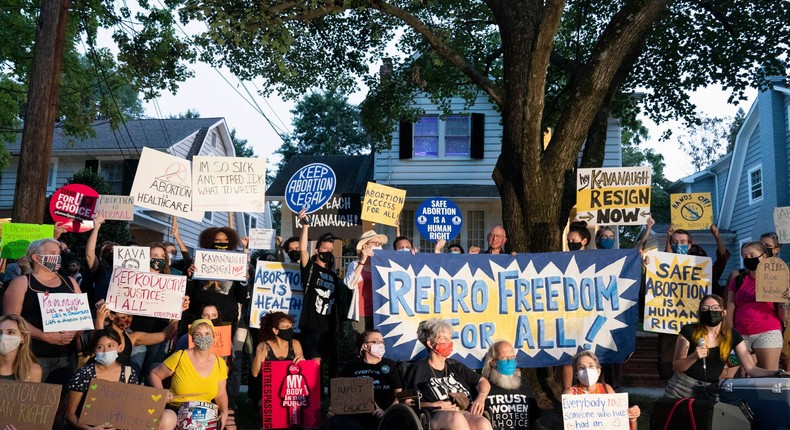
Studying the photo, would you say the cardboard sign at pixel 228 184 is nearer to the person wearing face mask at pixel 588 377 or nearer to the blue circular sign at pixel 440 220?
the blue circular sign at pixel 440 220

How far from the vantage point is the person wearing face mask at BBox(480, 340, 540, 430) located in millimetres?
6805

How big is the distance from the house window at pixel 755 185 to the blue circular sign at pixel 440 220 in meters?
14.8

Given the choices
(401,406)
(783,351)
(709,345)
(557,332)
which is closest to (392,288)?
(557,332)

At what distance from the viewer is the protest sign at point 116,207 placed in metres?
9.56

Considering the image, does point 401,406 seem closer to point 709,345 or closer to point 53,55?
point 709,345

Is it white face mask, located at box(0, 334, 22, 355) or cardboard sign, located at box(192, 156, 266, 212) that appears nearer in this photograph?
white face mask, located at box(0, 334, 22, 355)

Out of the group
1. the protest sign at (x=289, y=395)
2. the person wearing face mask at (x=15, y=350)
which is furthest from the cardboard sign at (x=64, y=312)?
the protest sign at (x=289, y=395)

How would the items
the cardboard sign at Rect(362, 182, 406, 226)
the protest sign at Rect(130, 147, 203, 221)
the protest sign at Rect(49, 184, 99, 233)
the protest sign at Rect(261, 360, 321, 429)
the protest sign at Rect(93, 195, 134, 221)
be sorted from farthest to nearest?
the protest sign at Rect(49, 184, 99, 233)
the cardboard sign at Rect(362, 182, 406, 226)
the protest sign at Rect(93, 195, 134, 221)
the protest sign at Rect(130, 147, 203, 221)
the protest sign at Rect(261, 360, 321, 429)

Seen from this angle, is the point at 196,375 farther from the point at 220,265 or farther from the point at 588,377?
the point at 588,377

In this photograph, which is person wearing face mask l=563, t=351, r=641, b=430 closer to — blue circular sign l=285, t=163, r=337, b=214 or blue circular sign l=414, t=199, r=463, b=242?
blue circular sign l=285, t=163, r=337, b=214

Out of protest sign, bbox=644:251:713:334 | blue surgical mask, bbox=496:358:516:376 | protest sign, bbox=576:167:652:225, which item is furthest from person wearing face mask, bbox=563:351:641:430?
protest sign, bbox=576:167:652:225

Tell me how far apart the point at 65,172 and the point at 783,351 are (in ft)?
72.3

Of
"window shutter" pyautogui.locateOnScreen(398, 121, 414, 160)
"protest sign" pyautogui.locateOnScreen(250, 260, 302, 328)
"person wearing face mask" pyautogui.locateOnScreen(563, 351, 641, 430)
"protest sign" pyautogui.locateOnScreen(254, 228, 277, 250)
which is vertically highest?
"window shutter" pyautogui.locateOnScreen(398, 121, 414, 160)

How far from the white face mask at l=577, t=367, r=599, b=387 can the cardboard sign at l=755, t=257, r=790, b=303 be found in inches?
100.0
